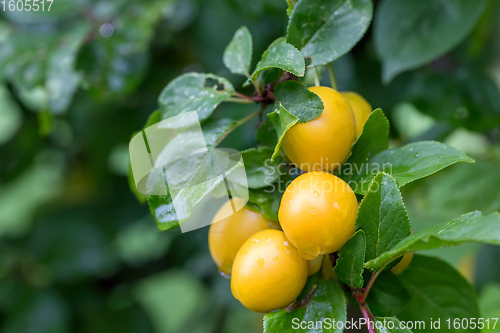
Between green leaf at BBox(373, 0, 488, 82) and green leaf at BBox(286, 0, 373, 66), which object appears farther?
green leaf at BBox(373, 0, 488, 82)

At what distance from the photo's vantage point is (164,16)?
0.85 metres

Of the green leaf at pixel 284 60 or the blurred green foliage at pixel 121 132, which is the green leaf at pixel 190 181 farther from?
the blurred green foliage at pixel 121 132

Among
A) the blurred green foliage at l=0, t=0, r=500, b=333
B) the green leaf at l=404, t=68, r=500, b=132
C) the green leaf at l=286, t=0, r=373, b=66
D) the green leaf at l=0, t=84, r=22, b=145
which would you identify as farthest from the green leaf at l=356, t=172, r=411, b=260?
the green leaf at l=0, t=84, r=22, b=145

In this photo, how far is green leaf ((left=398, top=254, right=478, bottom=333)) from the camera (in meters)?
0.38

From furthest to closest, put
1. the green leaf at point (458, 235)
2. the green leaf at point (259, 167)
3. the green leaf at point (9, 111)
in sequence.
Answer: the green leaf at point (9, 111) → the green leaf at point (259, 167) → the green leaf at point (458, 235)

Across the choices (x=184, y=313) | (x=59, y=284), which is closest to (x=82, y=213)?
(x=59, y=284)

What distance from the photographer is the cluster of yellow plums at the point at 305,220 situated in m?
0.29

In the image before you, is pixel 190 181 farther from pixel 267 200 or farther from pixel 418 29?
pixel 418 29

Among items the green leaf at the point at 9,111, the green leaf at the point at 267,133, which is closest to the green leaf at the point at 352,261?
the green leaf at the point at 267,133

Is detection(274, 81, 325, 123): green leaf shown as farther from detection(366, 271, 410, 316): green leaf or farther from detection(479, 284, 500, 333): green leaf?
detection(479, 284, 500, 333): green leaf

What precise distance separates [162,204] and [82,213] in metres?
0.75

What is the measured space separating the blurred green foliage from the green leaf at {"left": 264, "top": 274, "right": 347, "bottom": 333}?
0.27m

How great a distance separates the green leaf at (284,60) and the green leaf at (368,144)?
7 cm

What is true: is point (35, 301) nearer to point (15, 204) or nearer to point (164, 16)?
point (15, 204)
